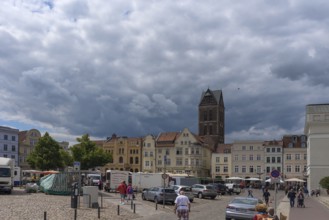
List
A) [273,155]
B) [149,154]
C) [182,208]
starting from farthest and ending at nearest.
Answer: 1. [149,154]
2. [273,155]
3. [182,208]

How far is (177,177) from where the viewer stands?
63156mm

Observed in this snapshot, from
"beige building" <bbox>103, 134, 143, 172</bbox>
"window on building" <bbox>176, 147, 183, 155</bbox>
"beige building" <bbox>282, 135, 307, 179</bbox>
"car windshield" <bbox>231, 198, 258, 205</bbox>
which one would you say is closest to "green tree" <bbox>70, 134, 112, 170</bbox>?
"window on building" <bbox>176, 147, 183, 155</bbox>

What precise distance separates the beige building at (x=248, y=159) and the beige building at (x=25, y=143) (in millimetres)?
47184

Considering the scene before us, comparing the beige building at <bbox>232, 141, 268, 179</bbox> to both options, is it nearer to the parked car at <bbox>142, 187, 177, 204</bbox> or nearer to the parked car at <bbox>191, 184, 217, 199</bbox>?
the parked car at <bbox>191, 184, 217, 199</bbox>

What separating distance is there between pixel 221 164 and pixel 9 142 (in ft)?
163

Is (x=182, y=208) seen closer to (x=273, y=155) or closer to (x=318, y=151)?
(x=318, y=151)

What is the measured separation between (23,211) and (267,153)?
92.8 m

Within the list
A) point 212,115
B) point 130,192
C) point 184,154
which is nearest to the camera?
point 130,192

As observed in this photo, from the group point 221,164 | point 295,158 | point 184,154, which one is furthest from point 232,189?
point 221,164

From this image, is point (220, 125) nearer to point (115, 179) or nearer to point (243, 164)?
point (243, 164)

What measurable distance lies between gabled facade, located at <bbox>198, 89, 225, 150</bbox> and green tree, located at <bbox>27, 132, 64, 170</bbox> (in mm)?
71078

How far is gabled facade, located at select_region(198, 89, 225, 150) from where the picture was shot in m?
141

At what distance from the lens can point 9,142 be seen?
343ft

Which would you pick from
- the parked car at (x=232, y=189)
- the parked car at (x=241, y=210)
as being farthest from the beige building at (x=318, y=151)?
the parked car at (x=241, y=210)
